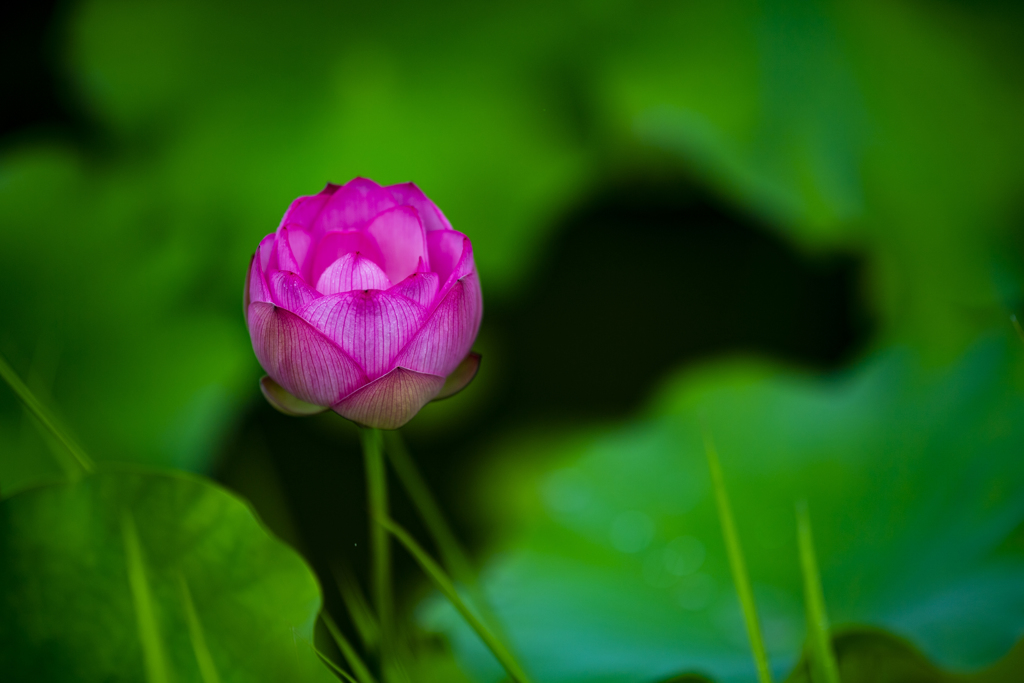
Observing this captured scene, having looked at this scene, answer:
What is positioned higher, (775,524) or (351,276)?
(351,276)

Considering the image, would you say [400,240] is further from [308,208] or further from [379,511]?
[379,511]

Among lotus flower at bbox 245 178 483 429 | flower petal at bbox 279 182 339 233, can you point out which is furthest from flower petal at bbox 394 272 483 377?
flower petal at bbox 279 182 339 233

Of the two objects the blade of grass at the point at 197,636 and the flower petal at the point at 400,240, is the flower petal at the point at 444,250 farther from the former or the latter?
the blade of grass at the point at 197,636

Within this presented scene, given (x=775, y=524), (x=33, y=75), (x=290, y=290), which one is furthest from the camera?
(x=33, y=75)

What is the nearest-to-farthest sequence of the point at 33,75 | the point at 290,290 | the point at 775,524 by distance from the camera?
the point at 290,290 → the point at 775,524 → the point at 33,75

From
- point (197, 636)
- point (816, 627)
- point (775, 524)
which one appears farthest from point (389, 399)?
point (775, 524)

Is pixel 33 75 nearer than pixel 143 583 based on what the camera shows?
No
